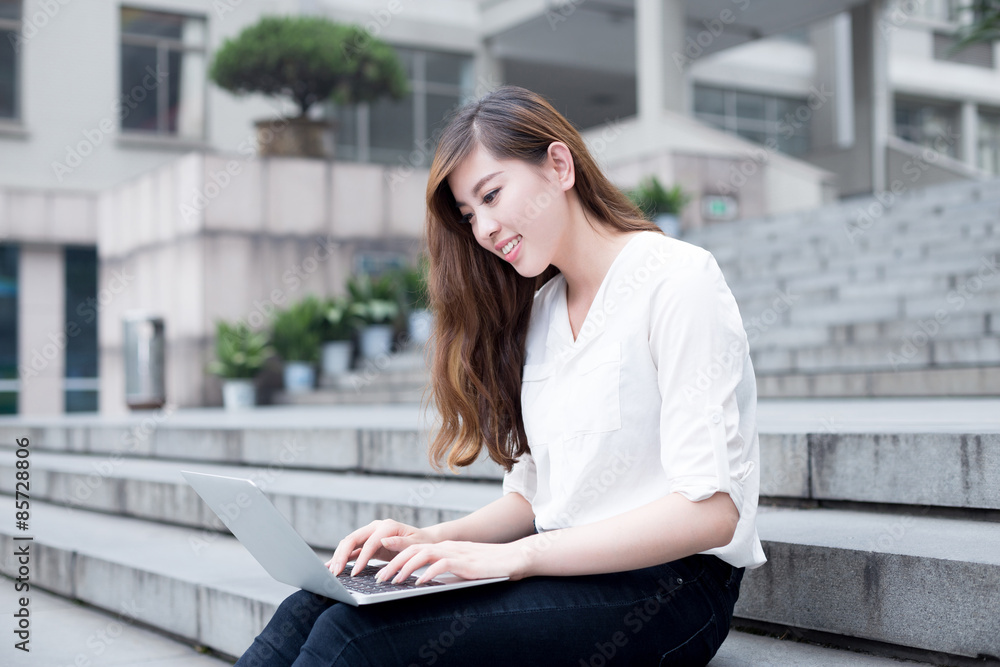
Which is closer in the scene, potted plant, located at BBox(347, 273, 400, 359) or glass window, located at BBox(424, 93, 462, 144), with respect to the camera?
potted plant, located at BBox(347, 273, 400, 359)

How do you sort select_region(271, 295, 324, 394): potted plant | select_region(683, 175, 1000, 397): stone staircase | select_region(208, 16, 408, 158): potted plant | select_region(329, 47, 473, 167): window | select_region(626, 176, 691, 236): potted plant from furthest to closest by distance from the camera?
select_region(329, 47, 473, 167): window, select_region(626, 176, 691, 236): potted plant, select_region(208, 16, 408, 158): potted plant, select_region(271, 295, 324, 394): potted plant, select_region(683, 175, 1000, 397): stone staircase

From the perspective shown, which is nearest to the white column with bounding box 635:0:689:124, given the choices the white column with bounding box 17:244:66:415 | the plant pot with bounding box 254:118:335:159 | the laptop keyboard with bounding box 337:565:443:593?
the plant pot with bounding box 254:118:335:159

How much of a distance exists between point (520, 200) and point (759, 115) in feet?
58.8

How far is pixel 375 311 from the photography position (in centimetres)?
896

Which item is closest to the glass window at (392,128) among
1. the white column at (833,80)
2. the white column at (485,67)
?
the white column at (485,67)

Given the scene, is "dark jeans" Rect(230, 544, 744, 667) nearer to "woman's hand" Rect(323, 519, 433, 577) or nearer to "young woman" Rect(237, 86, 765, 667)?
"young woman" Rect(237, 86, 765, 667)

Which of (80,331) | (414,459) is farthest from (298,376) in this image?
(80,331)

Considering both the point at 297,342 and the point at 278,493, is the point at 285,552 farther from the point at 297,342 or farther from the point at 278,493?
the point at 297,342

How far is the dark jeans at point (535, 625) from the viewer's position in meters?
A: 1.51

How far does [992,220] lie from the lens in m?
6.89

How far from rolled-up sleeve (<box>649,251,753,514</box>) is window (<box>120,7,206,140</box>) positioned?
1350 cm

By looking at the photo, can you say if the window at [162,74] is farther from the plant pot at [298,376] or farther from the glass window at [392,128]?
the plant pot at [298,376]

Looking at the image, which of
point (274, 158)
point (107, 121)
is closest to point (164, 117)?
point (107, 121)

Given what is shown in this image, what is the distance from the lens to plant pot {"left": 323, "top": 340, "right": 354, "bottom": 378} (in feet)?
29.5
